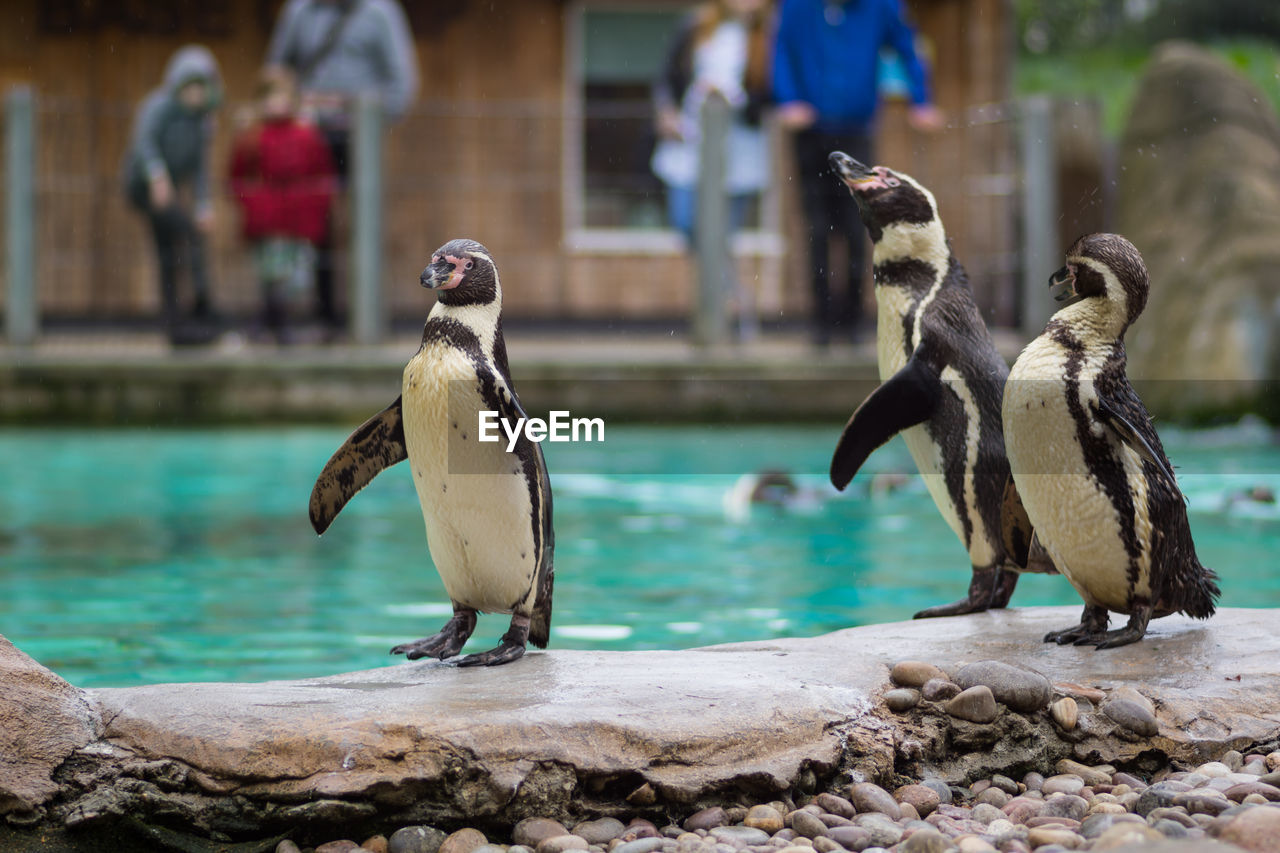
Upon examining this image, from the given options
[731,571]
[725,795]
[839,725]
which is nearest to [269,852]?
[725,795]

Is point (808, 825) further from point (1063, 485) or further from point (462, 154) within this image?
point (462, 154)

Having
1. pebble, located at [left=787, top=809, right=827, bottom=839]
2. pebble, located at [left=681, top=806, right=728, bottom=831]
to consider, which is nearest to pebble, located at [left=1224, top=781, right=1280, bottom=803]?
pebble, located at [left=787, top=809, right=827, bottom=839]

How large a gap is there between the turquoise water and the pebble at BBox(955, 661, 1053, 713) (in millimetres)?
1171

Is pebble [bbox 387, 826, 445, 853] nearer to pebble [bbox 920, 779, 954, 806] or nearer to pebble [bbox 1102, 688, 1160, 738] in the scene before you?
pebble [bbox 920, 779, 954, 806]

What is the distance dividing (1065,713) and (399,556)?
3.01 meters

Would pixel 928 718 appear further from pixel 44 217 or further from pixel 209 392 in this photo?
pixel 44 217

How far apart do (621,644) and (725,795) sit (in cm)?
137

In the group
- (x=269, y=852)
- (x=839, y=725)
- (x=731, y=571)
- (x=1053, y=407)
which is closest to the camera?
(x=269, y=852)

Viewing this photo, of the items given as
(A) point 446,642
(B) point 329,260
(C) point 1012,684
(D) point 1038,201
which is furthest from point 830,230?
(C) point 1012,684

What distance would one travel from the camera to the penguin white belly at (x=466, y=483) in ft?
9.05

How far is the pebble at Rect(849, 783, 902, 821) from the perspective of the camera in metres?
2.39

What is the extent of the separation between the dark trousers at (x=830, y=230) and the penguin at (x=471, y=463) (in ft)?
19.2

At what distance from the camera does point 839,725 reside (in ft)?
8.37

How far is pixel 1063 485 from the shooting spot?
297 cm
